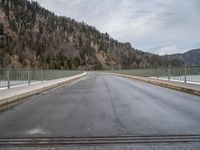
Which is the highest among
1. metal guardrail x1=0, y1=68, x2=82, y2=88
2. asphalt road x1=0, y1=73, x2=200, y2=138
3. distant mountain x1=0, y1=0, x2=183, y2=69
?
distant mountain x1=0, y1=0, x2=183, y2=69

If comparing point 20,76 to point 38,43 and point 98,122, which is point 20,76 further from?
point 38,43

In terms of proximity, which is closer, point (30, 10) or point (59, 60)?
point (59, 60)

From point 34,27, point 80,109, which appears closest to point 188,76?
point 80,109

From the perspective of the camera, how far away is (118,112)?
11.6 meters

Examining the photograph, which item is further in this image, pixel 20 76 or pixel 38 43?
pixel 38 43

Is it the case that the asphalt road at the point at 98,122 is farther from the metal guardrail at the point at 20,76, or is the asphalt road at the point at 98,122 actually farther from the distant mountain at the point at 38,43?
the distant mountain at the point at 38,43

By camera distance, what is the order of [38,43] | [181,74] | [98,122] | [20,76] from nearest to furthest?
[98,122] → [20,76] → [181,74] → [38,43]

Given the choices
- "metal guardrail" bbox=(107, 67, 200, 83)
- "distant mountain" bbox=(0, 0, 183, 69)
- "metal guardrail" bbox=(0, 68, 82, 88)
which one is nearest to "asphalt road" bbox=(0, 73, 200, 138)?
"metal guardrail" bbox=(0, 68, 82, 88)

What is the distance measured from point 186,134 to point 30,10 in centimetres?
18873

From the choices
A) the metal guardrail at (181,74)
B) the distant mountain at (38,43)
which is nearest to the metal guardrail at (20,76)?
the metal guardrail at (181,74)

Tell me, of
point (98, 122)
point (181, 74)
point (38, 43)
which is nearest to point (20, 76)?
point (181, 74)

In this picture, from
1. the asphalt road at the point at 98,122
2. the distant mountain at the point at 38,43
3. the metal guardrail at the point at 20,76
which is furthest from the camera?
the distant mountain at the point at 38,43

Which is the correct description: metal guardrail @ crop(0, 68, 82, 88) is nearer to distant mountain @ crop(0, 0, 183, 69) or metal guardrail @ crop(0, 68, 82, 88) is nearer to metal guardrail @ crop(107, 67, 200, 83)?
metal guardrail @ crop(107, 67, 200, 83)

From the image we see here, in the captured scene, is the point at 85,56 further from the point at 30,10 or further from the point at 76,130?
the point at 76,130
